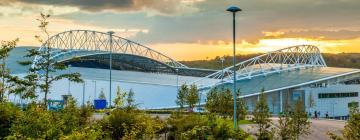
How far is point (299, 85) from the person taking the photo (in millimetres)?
97750

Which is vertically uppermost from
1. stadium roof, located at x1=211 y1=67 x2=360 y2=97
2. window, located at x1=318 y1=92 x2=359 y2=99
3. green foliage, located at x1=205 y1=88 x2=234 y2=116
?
stadium roof, located at x1=211 y1=67 x2=360 y2=97

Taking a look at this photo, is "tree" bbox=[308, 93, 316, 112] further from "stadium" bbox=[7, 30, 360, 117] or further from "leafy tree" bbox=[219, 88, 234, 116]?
"leafy tree" bbox=[219, 88, 234, 116]

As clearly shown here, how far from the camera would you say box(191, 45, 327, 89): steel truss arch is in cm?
10506

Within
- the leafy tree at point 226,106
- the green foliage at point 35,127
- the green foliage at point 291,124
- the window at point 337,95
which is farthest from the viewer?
the window at point 337,95

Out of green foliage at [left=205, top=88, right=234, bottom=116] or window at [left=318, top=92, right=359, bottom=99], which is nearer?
green foliage at [left=205, top=88, right=234, bottom=116]

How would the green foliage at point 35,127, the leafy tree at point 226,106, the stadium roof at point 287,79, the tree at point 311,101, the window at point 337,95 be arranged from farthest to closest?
the window at point 337,95, the stadium roof at point 287,79, the tree at point 311,101, the leafy tree at point 226,106, the green foliage at point 35,127

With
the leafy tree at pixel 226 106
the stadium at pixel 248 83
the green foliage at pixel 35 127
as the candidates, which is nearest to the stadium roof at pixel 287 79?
the stadium at pixel 248 83

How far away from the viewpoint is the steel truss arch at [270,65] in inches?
4136

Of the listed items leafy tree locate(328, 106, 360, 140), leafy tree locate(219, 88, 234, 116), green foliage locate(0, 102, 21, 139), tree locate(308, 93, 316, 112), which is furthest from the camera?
tree locate(308, 93, 316, 112)

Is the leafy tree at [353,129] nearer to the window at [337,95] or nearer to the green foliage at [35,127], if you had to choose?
the green foliage at [35,127]

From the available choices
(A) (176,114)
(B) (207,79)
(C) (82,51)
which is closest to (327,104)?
(B) (207,79)

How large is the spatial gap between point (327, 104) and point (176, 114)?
6977 cm

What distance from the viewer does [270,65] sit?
116 m

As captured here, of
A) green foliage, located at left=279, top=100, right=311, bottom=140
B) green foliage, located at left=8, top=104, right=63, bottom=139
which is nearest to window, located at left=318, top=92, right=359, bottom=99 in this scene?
green foliage, located at left=279, top=100, right=311, bottom=140
